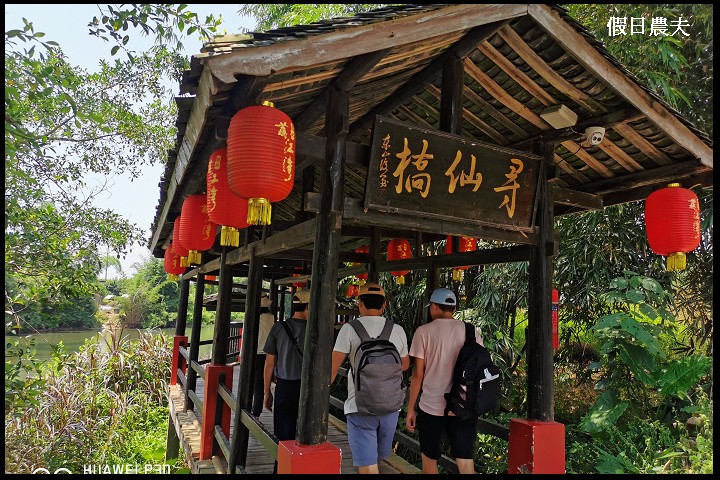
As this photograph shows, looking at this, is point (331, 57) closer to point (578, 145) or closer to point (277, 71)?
point (277, 71)

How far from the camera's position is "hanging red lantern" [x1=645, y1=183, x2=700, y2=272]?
12.9ft

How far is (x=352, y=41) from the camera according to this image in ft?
9.23

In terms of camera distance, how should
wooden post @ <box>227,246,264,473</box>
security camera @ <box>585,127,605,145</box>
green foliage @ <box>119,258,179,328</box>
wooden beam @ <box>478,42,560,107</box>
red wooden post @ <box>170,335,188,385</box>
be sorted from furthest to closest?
green foliage @ <box>119,258,179,328</box> < red wooden post @ <box>170,335,188,385</box> < wooden post @ <box>227,246,264,473</box> < security camera @ <box>585,127,605,145</box> < wooden beam @ <box>478,42,560,107</box>

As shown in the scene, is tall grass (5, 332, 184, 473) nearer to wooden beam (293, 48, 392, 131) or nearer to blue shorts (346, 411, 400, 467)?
blue shorts (346, 411, 400, 467)

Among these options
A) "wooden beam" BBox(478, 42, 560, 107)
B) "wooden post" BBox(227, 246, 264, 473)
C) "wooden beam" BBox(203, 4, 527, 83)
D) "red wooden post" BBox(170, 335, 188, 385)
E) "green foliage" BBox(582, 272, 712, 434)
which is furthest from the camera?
"red wooden post" BBox(170, 335, 188, 385)

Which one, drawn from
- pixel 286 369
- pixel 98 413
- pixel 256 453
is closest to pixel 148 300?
pixel 98 413

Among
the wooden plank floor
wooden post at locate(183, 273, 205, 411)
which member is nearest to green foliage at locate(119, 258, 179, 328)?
wooden post at locate(183, 273, 205, 411)

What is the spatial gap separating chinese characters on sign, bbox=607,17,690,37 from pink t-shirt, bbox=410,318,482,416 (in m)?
4.20

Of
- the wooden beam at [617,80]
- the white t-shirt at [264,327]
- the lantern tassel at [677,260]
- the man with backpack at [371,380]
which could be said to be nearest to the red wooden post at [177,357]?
the white t-shirt at [264,327]

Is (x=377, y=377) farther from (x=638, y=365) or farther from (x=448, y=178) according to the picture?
(x=638, y=365)

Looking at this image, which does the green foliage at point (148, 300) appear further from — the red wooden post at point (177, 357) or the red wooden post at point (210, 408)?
the red wooden post at point (210, 408)

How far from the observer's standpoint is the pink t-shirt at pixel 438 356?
3584 millimetres

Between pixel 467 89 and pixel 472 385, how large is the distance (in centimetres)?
239

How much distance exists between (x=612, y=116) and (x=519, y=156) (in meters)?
0.83
